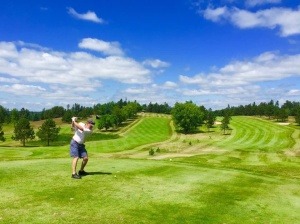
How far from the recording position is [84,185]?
47.1 feet

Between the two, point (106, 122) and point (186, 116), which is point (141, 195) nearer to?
point (186, 116)

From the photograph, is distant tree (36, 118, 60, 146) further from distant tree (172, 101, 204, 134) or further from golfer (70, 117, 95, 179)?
golfer (70, 117, 95, 179)

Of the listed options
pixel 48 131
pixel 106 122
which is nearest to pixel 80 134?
pixel 48 131

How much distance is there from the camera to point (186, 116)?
490ft

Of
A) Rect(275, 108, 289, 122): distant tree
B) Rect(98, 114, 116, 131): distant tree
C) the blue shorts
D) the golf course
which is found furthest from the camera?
Rect(275, 108, 289, 122): distant tree

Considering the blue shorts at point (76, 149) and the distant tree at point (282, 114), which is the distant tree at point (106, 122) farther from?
the blue shorts at point (76, 149)

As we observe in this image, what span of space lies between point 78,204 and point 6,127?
202 metres

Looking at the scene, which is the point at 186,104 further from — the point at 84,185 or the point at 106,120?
the point at 84,185

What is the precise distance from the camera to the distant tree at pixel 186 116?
149 m

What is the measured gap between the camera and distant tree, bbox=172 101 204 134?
14925 cm

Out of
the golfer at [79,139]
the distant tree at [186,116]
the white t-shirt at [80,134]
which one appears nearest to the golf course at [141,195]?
the golfer at [79,139]

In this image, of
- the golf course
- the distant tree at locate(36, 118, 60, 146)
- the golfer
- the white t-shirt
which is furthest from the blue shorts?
the distant tree at locate(36, 118, 60, 146)

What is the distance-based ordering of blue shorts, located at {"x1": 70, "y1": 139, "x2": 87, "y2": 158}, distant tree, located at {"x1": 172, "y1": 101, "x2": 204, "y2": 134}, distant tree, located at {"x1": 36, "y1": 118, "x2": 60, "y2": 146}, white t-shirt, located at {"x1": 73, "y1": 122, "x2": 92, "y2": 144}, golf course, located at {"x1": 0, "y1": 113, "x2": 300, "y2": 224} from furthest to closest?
distant tree, located at {"x1": 172, "y1": 101, "x2": 204, "y2": 134}
distant tree, located at {"x1": 36, "y1": 118, "x2": 60, "y2": 146}
white t-shirt, located at {"x1": 73, "y1": 122, "x2": 92, "y2": 144}
blue shorts, located at {"x1": 70, "y1": 139, "x2": 87, "y2": 158}
golf course, located at {"x1": 0, "y1": 113, "x2": 300, "y2": 224}

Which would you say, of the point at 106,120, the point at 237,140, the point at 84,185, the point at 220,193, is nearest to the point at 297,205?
the point at 220,193
